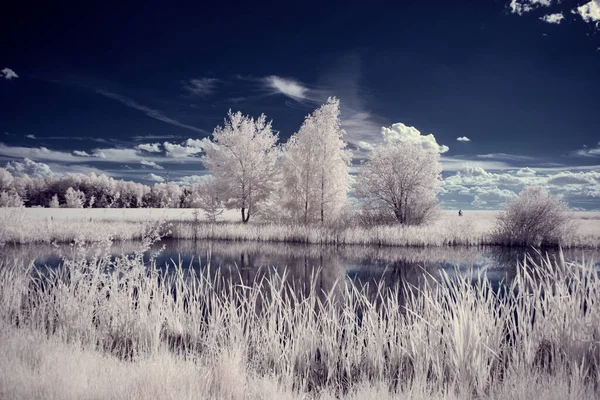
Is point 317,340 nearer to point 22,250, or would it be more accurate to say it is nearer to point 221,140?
point 22,250

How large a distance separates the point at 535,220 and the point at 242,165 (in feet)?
74.7

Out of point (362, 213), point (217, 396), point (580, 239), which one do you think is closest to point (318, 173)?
point (362, 213)

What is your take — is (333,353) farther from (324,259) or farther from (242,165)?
(242,165)

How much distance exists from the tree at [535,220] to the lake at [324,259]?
63.1 inches

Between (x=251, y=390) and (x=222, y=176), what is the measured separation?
98.1 ft

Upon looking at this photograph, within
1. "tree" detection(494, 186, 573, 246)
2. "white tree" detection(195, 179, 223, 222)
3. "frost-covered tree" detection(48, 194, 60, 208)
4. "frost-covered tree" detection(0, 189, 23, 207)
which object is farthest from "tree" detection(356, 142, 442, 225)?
"frost-covered tree" detection(48, 194, 60, 208)

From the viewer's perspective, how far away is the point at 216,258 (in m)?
20.6

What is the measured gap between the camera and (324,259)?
67.0 feet

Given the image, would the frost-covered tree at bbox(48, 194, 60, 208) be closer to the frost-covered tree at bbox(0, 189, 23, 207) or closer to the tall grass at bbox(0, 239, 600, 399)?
the frost-covered tree at bbox(0, 189, 23, 207)

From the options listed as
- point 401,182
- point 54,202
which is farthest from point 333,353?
point 54,202

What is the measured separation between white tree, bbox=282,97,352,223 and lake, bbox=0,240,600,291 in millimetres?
5711

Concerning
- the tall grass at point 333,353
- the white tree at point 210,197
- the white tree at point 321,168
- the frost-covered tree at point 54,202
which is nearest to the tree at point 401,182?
the white tree at point 321,168

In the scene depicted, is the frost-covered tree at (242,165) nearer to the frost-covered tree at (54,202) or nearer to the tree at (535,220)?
the tree at (535,220)

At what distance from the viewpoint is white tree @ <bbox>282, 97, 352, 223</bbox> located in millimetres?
30016
